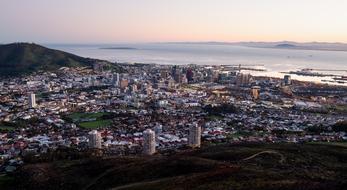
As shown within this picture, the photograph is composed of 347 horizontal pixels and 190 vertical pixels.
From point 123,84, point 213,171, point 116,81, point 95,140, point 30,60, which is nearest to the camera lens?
point 213,171

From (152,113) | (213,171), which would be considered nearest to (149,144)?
(213,171)

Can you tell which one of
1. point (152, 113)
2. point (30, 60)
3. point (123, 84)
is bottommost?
point (152, 113)

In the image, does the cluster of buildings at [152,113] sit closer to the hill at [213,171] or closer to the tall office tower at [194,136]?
the tall office tower at [194,136]

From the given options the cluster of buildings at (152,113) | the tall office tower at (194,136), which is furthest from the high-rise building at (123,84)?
the tall office tower at (194,136)

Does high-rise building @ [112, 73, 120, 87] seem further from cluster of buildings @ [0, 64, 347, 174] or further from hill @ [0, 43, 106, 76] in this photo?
hill @ [0, 43, 106, 76]

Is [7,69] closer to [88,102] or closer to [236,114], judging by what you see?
[88,102]

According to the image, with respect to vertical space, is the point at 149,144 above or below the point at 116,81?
above

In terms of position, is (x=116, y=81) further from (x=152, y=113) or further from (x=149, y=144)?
(x=149, y=144)
